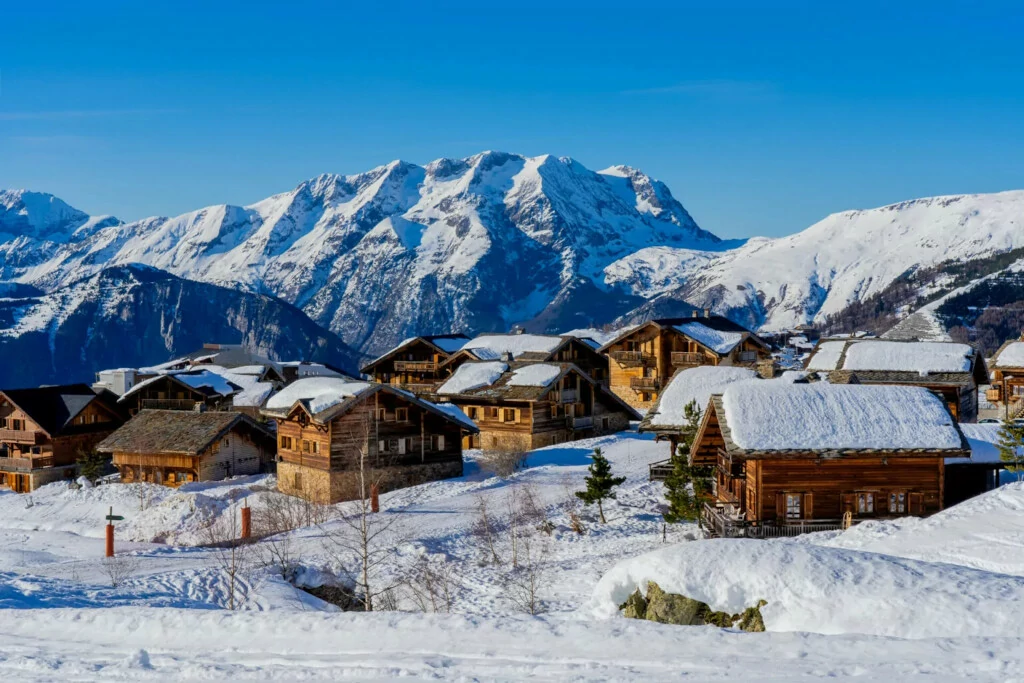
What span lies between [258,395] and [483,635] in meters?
69.7

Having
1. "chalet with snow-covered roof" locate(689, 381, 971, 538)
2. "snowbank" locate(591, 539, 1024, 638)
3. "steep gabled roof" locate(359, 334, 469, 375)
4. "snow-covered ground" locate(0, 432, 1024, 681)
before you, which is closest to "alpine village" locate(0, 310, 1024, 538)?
"chalet with snow-covered roof" locate(689, 381, 971, 538)

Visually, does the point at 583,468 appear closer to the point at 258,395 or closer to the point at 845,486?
the point at 845,486

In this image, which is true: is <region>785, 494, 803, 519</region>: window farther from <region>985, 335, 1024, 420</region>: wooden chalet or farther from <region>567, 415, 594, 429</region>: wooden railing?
<region>985, 335, 1024, 420</region>: wooden chalet

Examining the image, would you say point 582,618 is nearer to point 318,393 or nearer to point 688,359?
point 318,393

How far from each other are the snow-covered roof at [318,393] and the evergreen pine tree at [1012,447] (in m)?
30.0

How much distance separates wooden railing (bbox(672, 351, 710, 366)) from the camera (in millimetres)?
88562

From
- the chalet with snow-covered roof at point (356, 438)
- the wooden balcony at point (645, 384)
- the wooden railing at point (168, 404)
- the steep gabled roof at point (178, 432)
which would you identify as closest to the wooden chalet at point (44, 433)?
the wooden railing at point (168, 404)

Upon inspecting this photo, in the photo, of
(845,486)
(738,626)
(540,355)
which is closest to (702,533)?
(845,486)

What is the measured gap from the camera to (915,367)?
66188mm

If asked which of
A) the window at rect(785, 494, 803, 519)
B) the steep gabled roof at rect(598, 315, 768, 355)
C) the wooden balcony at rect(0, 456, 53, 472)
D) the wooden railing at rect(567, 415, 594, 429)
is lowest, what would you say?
the wooden balcony at rect(0, 456, 53, 472)

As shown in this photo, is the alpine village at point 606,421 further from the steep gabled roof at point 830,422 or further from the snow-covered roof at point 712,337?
the snow-covered roof at point 712,337

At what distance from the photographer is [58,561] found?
132 feet

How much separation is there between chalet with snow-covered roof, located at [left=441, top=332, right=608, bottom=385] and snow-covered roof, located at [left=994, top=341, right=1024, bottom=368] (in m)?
33.3

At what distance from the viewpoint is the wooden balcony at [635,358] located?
9069 cm
